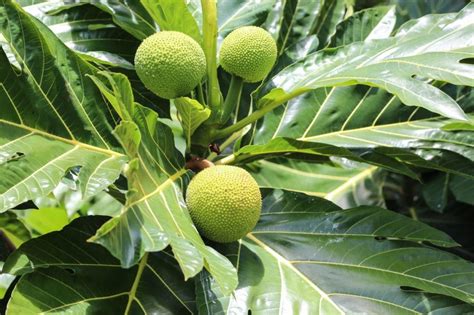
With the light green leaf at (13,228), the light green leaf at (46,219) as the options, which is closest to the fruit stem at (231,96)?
the light green leaf at (13,228)

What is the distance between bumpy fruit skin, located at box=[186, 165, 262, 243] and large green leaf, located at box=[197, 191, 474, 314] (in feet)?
0.22

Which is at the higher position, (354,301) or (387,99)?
(387,99)

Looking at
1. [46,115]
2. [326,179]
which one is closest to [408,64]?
[46,115]

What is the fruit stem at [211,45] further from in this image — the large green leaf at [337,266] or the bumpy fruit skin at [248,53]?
the large green leaf at [337,266]

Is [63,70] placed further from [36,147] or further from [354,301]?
[354,301]

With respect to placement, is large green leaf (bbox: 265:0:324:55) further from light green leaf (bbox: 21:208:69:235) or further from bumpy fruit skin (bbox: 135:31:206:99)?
light green leaf (bbox: 21:208:69:235)

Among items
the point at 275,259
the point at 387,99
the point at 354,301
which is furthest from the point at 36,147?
the point at 387,99

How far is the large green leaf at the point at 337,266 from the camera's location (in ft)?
3.26

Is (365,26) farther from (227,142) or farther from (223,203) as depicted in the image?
(223,203)

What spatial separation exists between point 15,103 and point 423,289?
61 centimetres

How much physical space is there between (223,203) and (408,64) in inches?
13.1

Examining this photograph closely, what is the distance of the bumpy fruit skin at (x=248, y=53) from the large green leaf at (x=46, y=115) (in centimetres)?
21

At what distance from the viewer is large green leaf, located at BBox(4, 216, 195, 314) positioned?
36.9 inches

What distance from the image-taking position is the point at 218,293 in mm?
967
